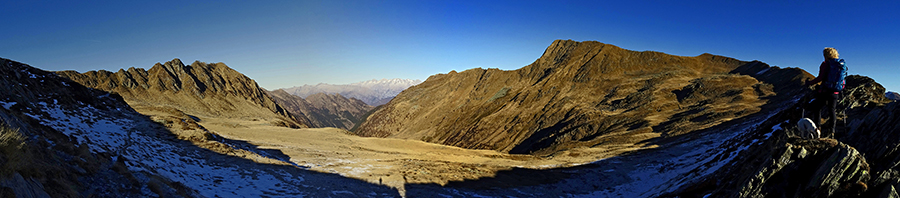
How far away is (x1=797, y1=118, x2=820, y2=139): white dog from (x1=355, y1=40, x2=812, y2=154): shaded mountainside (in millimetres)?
26999

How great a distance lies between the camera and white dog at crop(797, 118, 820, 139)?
24.3 feet

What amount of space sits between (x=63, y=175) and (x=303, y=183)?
770cm

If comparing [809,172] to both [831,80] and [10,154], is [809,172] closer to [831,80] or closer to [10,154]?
[831,80]

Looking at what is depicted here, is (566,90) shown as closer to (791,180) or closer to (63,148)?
(791,180)

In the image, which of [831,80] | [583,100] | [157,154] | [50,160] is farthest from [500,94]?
[50,160]

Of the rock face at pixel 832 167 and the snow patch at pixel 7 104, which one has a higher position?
the snow patch at pixel 7 104

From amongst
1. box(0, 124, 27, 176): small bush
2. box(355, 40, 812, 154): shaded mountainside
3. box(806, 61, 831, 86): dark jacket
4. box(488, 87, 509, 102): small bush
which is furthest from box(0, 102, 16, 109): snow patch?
box(488, 87, 509, 102): small bush

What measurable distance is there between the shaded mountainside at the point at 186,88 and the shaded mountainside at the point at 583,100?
90.3 ft

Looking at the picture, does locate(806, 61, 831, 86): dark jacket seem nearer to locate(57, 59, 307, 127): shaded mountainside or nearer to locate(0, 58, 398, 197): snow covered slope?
locate(0, 58, 398, 197): snow covered slope

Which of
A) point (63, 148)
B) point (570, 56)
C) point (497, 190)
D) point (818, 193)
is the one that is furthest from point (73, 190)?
point (570, 56)

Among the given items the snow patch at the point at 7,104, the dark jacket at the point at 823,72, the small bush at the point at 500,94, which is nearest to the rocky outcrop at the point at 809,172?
the dark jacket at the point at 823,72

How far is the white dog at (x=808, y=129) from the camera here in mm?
7395

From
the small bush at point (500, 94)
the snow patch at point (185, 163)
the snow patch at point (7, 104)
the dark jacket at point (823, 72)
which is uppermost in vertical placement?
the small bush at point (500, 94)

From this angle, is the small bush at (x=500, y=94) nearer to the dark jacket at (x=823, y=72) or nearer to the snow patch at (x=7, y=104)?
the snow patch at (x=7, y=104)
